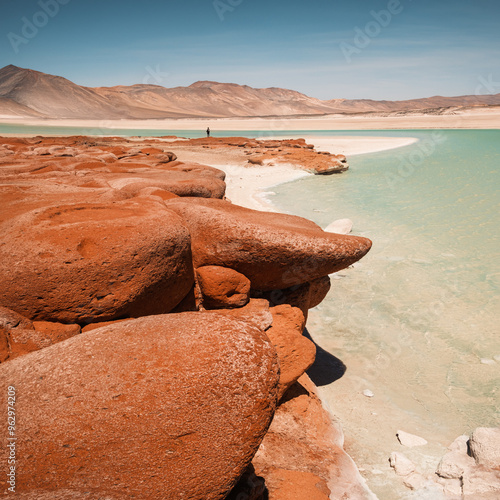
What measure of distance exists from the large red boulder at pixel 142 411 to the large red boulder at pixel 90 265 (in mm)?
608

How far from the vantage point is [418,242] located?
913cm

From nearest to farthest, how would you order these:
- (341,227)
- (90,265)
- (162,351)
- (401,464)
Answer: (162,351) → (90,265) → (401,464) → (341,227)

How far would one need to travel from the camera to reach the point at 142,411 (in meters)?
2.00

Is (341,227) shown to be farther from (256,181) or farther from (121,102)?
(121,102)

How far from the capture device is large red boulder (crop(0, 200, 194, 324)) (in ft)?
9.12

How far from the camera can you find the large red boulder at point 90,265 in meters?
2.78

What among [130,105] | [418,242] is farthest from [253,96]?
[418,242]

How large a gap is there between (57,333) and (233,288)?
1553 mm

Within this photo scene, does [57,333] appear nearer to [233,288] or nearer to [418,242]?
[233,288]

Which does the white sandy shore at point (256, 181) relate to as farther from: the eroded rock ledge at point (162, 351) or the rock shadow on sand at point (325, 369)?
the eroded rock ledge at point (162, 351)

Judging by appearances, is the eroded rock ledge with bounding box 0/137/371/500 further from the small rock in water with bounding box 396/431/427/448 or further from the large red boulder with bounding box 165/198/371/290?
the small rock in water with bounding box 396/431/427/448

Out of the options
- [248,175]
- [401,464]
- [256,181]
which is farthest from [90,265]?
[248,175]

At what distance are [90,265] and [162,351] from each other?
3.30 feet

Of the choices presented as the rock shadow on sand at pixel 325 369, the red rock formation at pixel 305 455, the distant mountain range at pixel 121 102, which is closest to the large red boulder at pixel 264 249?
the red rock formation at pixel 305 455
